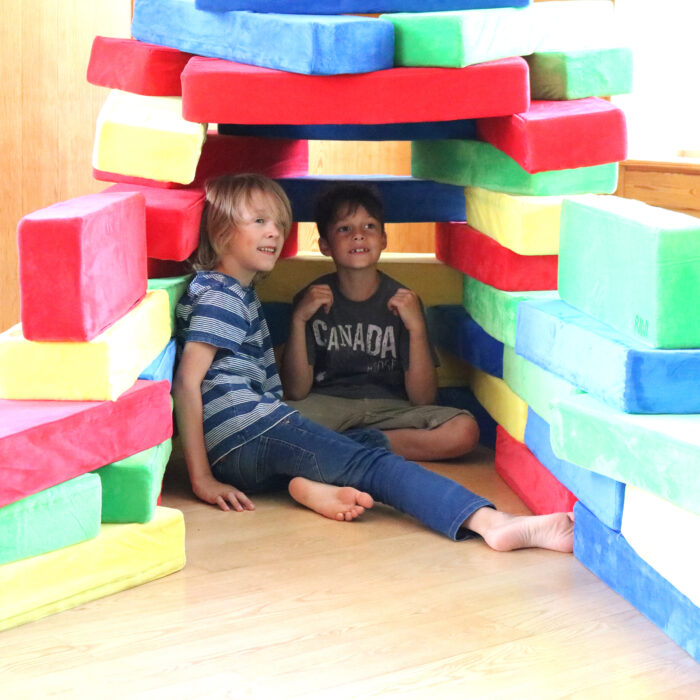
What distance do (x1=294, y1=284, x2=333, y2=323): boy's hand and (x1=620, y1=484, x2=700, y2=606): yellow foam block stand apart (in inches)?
45.5

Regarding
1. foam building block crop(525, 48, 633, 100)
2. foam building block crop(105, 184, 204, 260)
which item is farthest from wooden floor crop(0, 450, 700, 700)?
foam building block crop(525, 48, 633, 100)

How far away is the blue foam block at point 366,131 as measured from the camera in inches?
105

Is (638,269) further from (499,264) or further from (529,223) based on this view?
(499,264)

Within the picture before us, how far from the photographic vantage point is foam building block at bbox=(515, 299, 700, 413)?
1.68m

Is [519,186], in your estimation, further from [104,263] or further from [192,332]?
[104,263]

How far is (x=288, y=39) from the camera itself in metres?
2.10

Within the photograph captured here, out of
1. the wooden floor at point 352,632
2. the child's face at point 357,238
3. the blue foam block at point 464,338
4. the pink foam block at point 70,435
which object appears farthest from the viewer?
the child's face at point 357,238

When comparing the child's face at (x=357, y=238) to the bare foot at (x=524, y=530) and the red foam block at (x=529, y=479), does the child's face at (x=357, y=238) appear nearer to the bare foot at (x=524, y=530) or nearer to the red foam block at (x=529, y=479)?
the red foam block at (x=529, y=479)

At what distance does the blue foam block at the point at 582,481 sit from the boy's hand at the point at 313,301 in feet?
2.23

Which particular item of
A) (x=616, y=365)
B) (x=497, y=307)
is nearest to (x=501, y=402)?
(x=497, y=307)

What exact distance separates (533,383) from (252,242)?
28.9 inches

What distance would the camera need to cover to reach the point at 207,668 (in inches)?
61.8

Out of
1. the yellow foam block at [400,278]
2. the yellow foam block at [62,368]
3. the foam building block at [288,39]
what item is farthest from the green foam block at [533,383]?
the yellow foam block at [62,368]

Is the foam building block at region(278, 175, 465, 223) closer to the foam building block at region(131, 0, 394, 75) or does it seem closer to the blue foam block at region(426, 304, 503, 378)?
the blue foam block at region(426, 304, 503, 378)
